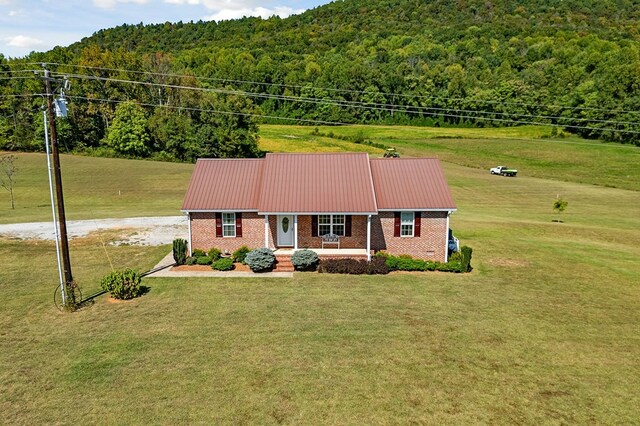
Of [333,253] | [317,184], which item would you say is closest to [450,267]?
[333,253]

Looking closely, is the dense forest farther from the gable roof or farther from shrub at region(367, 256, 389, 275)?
A: shrub at region(367, 256, 389, 275)

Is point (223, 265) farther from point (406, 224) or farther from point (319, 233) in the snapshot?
point (406, 224)

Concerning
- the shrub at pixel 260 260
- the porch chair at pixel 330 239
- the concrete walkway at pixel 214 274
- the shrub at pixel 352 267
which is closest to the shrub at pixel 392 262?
the shrub at pixel 352 267

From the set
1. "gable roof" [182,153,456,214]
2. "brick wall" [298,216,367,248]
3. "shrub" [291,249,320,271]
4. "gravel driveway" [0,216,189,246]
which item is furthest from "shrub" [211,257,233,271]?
"gravel driveway" [0,216,189,246]

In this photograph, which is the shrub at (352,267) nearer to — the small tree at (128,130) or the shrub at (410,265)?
the shrub at (410,265)

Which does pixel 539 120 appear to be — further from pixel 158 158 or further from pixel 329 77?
pixel 158 158
